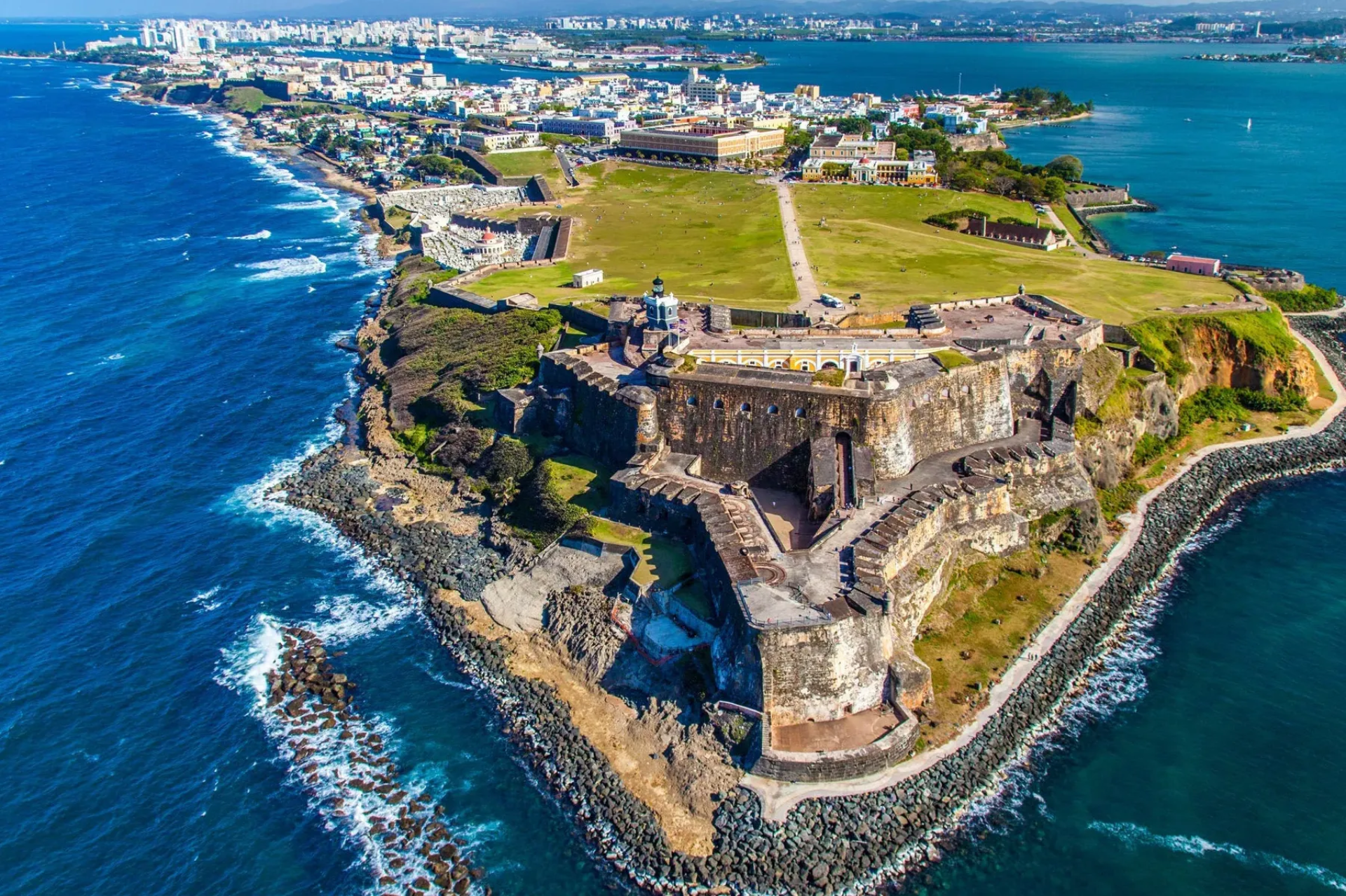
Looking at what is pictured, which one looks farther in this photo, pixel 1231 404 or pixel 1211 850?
pixel 1231 404

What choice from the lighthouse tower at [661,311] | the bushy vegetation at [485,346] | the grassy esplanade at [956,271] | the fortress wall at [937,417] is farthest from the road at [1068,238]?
the bushy vegetation at [485,346]

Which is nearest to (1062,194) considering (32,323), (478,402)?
(478,402)

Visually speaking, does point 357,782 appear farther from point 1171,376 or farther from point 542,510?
point 1171,376

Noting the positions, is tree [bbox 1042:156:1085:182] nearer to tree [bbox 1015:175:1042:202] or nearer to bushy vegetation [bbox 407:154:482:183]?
tree [bbox 1015:175:1042:202]

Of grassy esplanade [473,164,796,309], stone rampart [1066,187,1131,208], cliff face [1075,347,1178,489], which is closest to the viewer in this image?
cliff face [1075,347,1178,489]

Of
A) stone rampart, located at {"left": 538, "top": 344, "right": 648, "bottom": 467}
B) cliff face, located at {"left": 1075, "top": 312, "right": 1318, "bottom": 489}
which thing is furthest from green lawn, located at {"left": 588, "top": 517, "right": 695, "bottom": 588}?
cliff face, located at {"left": 1075, "top": 312, "right": 1318, "bottom": 489}

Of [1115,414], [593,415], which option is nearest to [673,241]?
[593,415]
